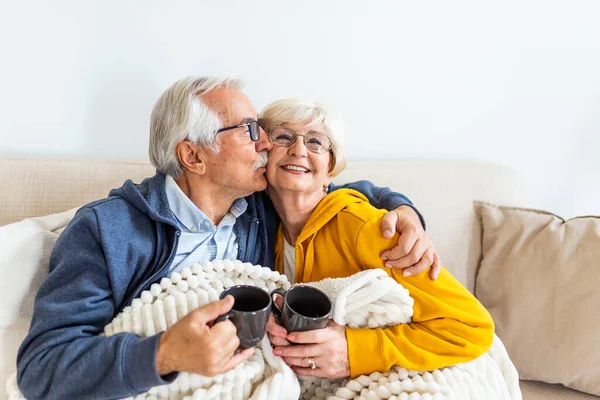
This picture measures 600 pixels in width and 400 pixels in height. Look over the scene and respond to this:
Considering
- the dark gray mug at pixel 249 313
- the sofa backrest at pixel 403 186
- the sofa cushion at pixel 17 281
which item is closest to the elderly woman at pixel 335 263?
the dark gray mug at pixel 249 313

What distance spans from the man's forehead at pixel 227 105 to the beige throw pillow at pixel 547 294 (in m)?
1.17

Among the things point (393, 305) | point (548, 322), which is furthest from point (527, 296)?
point (393, 305)

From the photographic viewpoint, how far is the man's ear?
1376 millimetres

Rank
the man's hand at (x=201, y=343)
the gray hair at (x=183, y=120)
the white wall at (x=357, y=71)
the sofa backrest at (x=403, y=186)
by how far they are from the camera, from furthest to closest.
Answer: the white wall at (x=357, y=71), the sofa backrest at (x=403, y=186), the gray hair at (x=183, y=120), the man's hand at (x=201, y=343)

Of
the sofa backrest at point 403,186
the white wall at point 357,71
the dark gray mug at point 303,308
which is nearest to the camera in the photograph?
the dark gray mug at point 303,308

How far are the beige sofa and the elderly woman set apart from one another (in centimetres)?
41

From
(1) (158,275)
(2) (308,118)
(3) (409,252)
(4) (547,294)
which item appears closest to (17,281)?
(1) (158,275)

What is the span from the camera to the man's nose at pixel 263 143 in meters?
1.40

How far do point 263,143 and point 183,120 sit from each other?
0.86ft

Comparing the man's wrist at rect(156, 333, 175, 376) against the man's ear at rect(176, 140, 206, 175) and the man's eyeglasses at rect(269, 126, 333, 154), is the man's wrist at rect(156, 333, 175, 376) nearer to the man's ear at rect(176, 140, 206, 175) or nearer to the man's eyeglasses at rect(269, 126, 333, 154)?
the man's ear at rect(176, 140, 206, 175)

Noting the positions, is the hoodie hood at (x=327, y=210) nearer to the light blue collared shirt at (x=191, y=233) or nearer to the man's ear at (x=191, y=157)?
the light blue collared shirt at (x=191, y=233)

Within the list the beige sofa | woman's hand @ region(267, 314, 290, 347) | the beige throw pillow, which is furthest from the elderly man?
the beige throw pillow

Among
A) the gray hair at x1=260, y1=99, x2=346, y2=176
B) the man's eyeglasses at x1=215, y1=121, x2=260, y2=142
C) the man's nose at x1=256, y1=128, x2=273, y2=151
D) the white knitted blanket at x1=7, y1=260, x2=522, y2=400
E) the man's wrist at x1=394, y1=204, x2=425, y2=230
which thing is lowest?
the white knitted blanket at x1=7, y1=260, x2=522, y2=400

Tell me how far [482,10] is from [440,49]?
0.26 m
